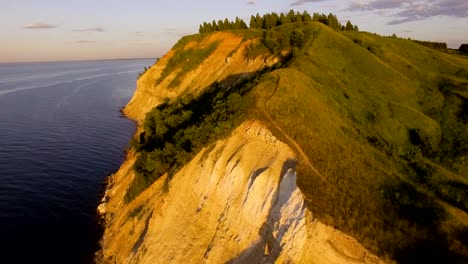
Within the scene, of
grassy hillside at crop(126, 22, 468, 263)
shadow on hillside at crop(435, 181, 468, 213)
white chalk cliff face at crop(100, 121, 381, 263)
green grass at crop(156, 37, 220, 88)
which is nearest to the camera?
white chalk cliff face at crop(100, 121, 381, 263)

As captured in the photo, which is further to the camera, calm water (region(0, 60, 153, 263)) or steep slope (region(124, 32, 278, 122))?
steep slope (region(124, 32, 278, 122))

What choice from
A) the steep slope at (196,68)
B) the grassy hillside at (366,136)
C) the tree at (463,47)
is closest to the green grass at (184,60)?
the steep slope at (196,68)

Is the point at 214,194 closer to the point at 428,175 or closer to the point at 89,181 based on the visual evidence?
the point at 428,175

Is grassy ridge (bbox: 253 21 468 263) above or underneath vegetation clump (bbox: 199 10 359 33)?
underneath

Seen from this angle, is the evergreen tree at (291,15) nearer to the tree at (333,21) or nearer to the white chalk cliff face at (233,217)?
the tree at (333,21)

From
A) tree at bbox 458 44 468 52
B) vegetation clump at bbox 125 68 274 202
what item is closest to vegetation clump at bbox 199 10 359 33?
tree at bbox 458 44 468 52

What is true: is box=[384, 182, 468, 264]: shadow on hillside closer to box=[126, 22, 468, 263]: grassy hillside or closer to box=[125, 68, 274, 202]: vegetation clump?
box=[126, 22, 468, 263]: grassy hillside
